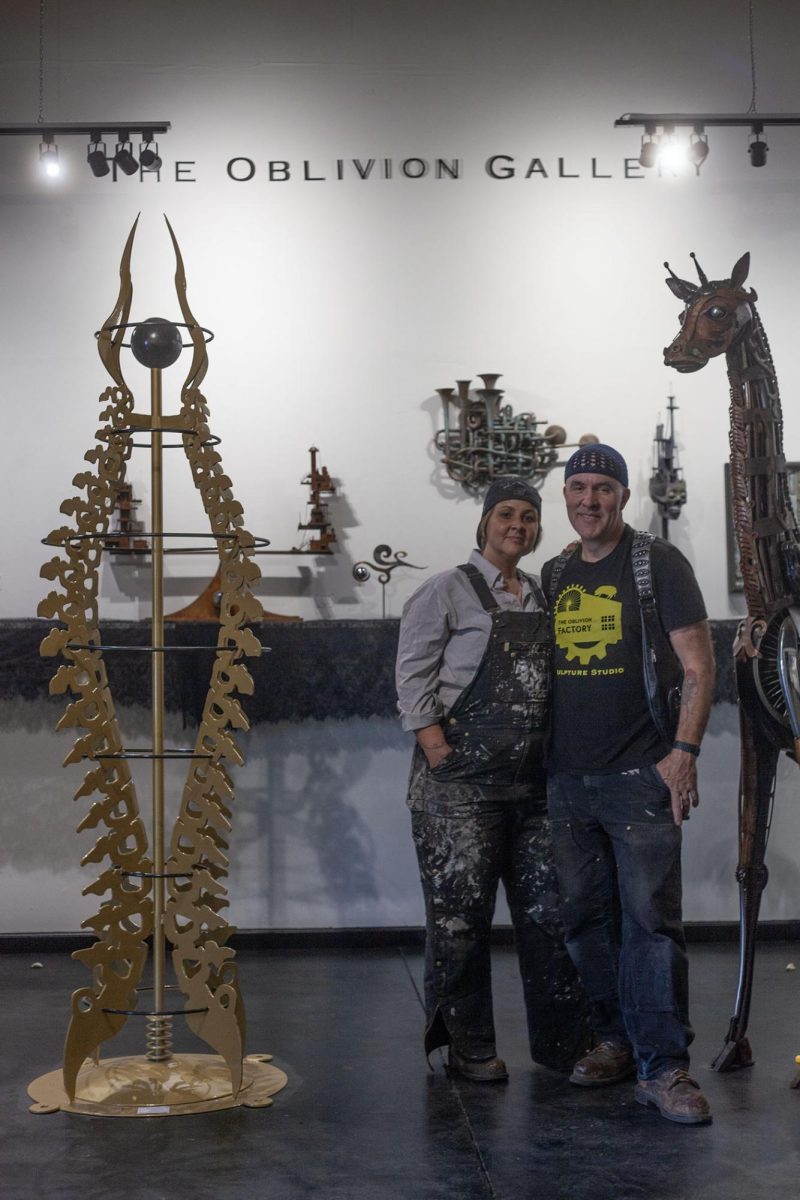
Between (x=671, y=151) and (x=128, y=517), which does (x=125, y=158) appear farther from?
(x=671, y=151)

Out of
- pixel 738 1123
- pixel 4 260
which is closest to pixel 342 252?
pixel 4 260

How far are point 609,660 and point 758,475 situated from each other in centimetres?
64

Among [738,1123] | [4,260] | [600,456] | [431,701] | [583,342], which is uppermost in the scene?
[4,260]

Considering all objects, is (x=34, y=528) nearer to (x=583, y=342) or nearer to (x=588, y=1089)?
(x=583, y=342)

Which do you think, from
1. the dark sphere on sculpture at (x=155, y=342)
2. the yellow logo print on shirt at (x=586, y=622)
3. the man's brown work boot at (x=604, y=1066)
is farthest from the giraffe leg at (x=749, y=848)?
the dark sphere on sculpture at (x=155, y=342)

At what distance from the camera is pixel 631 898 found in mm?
3406

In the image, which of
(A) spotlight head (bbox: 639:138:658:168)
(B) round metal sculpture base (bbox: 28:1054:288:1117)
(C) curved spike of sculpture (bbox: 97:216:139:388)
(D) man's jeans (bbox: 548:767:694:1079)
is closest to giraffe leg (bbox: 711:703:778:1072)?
(D) man's jeans (bbox: 548:767:694:1079)

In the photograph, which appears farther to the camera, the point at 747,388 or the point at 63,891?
the point at 63,891

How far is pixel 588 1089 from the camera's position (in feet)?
11.7

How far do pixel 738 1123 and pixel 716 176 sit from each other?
15.2 feet

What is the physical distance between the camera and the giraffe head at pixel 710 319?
142 inches

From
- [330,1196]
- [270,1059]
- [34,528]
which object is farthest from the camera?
[34,528]

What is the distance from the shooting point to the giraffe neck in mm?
3633

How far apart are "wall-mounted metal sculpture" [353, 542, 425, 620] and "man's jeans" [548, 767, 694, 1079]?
9.70ft
